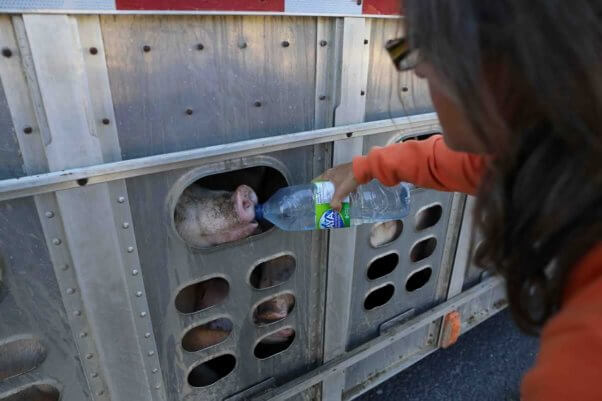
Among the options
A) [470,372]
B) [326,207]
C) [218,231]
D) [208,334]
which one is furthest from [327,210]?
[470,372]

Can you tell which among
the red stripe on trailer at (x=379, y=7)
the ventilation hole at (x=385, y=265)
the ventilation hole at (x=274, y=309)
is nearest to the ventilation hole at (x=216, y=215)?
the ventilation hole at (x=274, y=309)

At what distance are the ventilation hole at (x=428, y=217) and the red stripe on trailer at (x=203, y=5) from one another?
135cm

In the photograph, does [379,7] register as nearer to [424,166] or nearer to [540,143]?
[424,166]

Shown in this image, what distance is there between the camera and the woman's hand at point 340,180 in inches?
59.1

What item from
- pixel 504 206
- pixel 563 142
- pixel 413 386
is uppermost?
pixel 563 142

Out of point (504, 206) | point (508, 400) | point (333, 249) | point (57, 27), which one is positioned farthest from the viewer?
point (508, 400)

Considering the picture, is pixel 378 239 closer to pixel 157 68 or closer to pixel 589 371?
pixel 157 68

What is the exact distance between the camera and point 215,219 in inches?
64.0

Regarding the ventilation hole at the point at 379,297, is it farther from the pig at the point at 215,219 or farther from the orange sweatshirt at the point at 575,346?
the orange sweatshirt at the point at 575,346

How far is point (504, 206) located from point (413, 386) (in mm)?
2412

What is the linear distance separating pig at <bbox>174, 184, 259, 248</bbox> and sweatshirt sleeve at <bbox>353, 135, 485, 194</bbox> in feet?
1.44

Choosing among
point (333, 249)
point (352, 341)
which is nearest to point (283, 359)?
point (352, 341)

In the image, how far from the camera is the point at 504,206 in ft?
2.22

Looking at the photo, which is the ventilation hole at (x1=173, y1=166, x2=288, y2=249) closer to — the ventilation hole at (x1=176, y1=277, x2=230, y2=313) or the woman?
the ventilation hole at (x1=176, y1=277, x2=230, y2=313)
